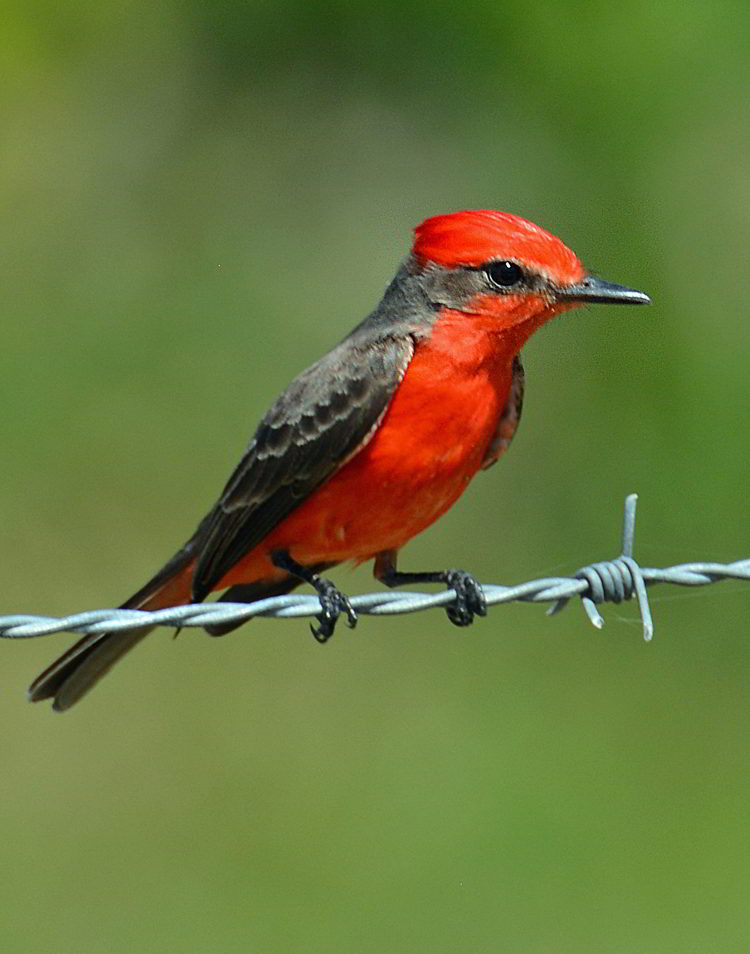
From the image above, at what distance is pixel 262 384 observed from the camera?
307 inches

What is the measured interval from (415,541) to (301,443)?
2753 millimetres

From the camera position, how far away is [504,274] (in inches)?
177

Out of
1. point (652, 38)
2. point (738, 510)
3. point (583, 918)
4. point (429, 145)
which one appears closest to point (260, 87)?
point (429, 145)

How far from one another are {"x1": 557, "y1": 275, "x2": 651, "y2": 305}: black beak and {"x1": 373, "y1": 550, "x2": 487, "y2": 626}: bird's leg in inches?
32.5

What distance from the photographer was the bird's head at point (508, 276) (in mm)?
4461

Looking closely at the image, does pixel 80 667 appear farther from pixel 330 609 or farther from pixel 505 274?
pixel 505 274

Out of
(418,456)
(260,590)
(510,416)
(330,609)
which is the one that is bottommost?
(330,609)

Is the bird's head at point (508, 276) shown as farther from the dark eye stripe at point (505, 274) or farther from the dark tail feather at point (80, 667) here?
the dark tail feather at point (80, 667)

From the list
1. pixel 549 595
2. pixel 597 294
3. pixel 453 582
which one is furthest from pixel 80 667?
pixel 597 294

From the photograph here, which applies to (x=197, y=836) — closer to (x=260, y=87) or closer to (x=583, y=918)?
(x=583, y=918)

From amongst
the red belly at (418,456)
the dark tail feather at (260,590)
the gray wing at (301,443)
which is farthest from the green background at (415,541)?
the red belly at (418,456)

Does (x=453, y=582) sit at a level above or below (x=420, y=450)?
below

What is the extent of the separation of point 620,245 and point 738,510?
164cm

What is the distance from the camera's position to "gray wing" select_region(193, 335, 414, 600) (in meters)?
4.47
